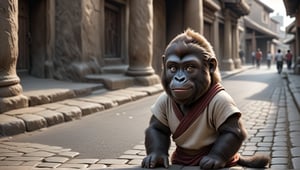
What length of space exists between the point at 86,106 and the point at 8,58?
1.70 metres

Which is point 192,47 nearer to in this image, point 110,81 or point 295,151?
point 295,151

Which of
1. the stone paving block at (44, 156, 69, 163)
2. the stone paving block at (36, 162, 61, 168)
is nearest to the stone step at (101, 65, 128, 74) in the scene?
the stone paving block at (44, 156, 69, 163)

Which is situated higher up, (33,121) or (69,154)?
(33,121)

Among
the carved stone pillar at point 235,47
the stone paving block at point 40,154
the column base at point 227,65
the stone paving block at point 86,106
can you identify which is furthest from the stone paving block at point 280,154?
the carved stone pillar at point 235,47

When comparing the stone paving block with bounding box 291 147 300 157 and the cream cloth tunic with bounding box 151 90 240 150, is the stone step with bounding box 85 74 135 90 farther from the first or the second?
the cream cloth tunic with bounding box 151 90 240 150

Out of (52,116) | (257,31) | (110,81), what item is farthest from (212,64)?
(257,31)

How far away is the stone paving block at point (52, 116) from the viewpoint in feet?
21.6

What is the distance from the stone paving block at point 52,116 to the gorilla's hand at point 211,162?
13.4 feet

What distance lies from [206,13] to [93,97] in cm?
1365

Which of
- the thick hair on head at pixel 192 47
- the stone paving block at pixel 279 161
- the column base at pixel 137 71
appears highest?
the thick hair on head at pixel 192 47

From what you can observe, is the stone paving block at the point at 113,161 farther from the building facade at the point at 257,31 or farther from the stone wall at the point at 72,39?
the building facade at the point at 257,31

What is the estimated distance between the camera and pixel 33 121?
6.22 meters

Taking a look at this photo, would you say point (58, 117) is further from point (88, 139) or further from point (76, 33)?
point (76, 33)

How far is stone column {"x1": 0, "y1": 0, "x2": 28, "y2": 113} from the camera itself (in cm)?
664
